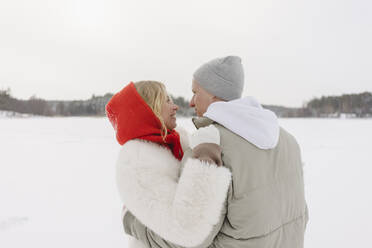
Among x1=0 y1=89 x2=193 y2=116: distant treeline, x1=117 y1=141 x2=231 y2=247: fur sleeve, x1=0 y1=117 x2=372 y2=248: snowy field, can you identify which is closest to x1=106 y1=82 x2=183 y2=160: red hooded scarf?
x1=117 y1=141 x2=231 y2=247: fur sleeve

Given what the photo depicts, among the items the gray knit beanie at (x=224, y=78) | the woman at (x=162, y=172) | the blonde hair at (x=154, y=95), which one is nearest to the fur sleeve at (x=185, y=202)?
the woman at (x=162, y=172)

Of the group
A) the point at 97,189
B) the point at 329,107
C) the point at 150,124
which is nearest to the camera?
the point at 150,124

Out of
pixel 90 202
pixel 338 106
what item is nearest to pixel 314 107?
pixel 338 106

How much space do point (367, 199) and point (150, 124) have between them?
4.46 metres

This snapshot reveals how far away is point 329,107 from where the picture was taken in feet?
208

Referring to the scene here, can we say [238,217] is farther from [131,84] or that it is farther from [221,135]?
[131,84]

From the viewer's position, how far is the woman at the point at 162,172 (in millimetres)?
908

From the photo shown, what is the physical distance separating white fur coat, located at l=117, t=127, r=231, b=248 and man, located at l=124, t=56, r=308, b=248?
0.19ft

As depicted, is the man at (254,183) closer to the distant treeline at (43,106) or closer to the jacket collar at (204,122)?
the jacket collar at (204,122)

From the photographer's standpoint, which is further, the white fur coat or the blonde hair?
the blonde hair

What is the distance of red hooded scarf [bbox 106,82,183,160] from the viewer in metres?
1.21

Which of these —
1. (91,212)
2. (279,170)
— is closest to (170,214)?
(279,170)

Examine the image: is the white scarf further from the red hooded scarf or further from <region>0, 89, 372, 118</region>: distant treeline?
<region>0, 89, 372, 118</region>: distant treeline

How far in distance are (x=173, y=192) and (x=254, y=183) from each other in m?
0.32
